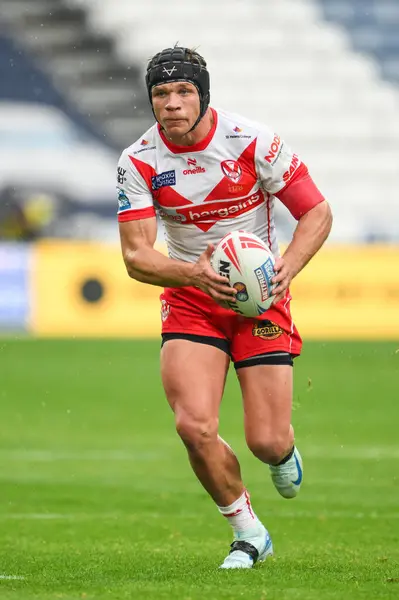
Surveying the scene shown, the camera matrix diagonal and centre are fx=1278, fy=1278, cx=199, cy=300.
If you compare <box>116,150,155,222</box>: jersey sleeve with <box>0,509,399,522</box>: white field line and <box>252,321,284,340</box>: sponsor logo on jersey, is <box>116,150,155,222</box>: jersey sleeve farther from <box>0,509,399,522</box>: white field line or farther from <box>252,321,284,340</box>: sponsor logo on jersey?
<box>0,509,399,522</box>: white field line

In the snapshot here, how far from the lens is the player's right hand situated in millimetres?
5391

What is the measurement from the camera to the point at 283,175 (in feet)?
19.0

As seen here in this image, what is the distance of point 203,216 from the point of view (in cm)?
584

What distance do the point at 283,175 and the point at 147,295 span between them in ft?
43.7

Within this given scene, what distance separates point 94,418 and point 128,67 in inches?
628

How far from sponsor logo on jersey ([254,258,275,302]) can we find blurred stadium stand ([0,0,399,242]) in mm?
20292

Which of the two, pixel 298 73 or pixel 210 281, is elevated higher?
pixel 298 73

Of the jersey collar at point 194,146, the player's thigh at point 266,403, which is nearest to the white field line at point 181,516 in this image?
the player's thigh at point 266,403

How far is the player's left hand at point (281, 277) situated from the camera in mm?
5512

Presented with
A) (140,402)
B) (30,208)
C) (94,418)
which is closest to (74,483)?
(94,418)

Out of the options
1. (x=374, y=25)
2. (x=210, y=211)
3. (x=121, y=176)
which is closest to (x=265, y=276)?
(x=210, y=211)

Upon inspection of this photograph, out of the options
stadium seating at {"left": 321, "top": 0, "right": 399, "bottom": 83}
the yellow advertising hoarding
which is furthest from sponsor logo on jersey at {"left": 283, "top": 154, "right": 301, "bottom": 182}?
stadium seating at {"left": 321, "top": 0, "right": 399, "bottom": 83}

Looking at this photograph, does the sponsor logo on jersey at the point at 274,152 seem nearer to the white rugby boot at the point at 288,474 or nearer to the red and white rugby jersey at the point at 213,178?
Answer: the red and white rugby jersey at the point at 213,178

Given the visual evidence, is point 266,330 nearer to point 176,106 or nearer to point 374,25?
point 176,106
